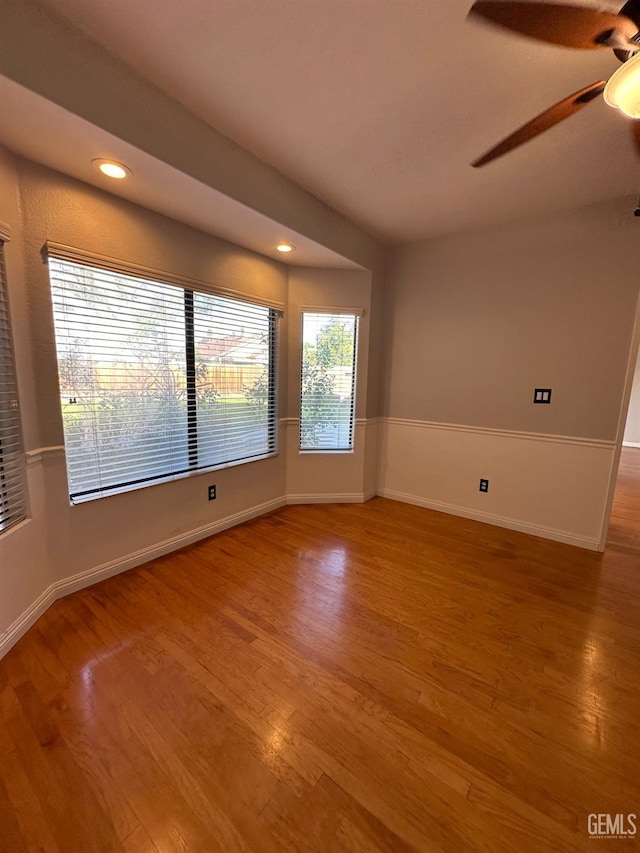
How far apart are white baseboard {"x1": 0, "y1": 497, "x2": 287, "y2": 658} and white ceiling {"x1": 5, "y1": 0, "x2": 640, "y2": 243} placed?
2274mm

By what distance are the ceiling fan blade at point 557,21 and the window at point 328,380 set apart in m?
2.30

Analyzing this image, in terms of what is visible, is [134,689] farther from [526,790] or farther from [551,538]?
[551,538]

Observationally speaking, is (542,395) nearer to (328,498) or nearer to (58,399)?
(328,498)

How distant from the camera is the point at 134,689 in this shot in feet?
4.83

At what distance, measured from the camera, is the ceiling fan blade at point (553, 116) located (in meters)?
1.19

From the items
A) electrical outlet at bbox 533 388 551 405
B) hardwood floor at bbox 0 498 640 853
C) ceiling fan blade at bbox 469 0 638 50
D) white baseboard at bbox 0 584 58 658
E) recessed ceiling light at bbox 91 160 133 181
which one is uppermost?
ceiling fan blade at bbox 469 0 638 50

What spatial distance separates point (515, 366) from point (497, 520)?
4.58 ft

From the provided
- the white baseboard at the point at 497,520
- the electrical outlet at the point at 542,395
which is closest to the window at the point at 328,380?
the white baseboard at the point at 497,520

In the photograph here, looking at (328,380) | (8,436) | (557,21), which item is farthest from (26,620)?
(557,21)

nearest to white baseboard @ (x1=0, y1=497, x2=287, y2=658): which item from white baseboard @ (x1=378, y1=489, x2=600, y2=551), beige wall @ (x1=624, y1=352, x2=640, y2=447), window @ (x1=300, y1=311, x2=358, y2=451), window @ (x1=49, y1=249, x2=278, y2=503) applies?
window @ (x1=49, y1=249, x2=278, y2=503)

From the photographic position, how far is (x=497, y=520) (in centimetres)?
317

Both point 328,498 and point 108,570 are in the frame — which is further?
point 328,498

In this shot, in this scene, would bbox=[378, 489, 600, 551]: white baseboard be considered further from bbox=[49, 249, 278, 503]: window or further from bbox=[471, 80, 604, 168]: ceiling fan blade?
bbox=[471, 80, 604, 168]: ceiling fan blade

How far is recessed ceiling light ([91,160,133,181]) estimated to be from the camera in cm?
168
